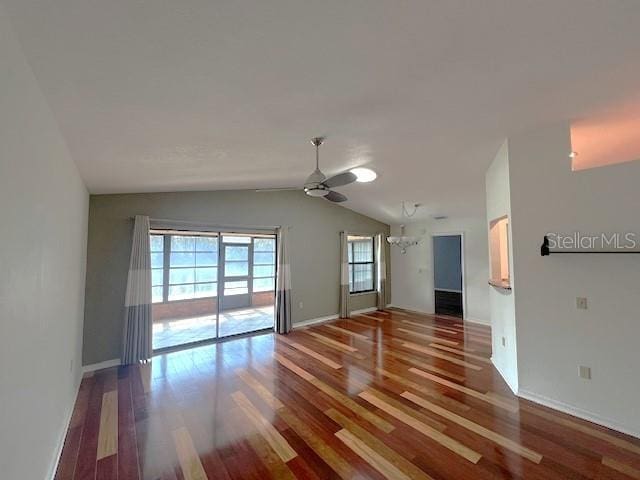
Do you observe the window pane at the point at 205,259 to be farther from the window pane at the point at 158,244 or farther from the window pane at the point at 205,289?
the window pane at the point at 158,244

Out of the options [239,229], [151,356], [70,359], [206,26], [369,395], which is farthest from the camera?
[239,229]

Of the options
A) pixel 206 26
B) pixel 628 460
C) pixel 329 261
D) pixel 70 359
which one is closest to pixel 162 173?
pixel 70 359

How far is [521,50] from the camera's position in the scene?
1.61m

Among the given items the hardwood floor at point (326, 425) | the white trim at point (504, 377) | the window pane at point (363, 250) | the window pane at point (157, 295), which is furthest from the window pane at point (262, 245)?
the white trim at point (504, 377)

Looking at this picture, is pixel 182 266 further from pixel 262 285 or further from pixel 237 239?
pixel 262 285

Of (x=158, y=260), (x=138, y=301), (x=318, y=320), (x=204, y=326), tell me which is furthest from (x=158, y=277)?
(x=318, y=320)

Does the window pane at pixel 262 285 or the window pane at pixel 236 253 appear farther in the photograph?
the window pane at pixel 262 285

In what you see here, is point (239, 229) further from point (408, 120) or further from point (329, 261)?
point (408, 120)

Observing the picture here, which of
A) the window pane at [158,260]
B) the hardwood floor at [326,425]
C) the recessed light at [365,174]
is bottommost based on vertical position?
the hardwood floor at [326,425]

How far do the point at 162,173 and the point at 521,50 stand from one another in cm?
341

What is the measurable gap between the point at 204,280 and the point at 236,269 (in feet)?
2.61

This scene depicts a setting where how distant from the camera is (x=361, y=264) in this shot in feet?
24.7

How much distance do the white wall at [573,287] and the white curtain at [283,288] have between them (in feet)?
12.5

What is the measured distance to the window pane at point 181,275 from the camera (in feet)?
18.7
